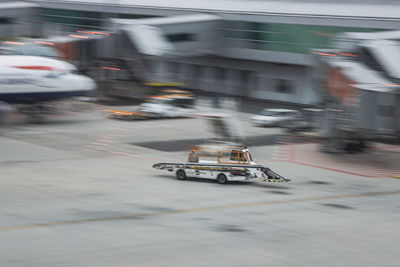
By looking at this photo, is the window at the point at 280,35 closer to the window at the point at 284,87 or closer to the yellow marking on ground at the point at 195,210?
the window at the point at 284,87

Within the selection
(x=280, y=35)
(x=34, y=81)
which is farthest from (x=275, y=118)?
(x=280, y=35)

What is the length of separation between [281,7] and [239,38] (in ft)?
22.5

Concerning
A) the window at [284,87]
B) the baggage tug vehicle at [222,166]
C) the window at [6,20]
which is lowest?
the baggage tug vehicle at [222,166]

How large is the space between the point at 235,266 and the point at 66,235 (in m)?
6.14

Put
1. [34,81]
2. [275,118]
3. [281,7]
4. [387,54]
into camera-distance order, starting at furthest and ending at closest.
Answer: [281,7] < [275,118] < [34,81] < [387,54]

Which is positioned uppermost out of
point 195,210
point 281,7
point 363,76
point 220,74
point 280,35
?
point 281,7

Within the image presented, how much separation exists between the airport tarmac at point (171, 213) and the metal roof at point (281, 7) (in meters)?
26.1

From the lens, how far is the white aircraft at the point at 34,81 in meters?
49.6

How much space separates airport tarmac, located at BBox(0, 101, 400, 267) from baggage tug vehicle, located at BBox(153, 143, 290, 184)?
20.5 inches

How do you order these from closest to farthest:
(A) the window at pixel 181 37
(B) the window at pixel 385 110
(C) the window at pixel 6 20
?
1. (B) the window at pixel 385 110
2. (A) the window at pixel 181 37
3. (C) the window at pixel 6 20

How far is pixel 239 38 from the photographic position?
251 feet

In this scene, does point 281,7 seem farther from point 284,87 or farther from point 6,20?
point 6,20

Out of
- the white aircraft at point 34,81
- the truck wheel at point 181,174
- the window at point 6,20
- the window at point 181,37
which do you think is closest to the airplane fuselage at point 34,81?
the white aircraft at point 34,81

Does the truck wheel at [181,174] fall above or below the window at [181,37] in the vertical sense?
below
